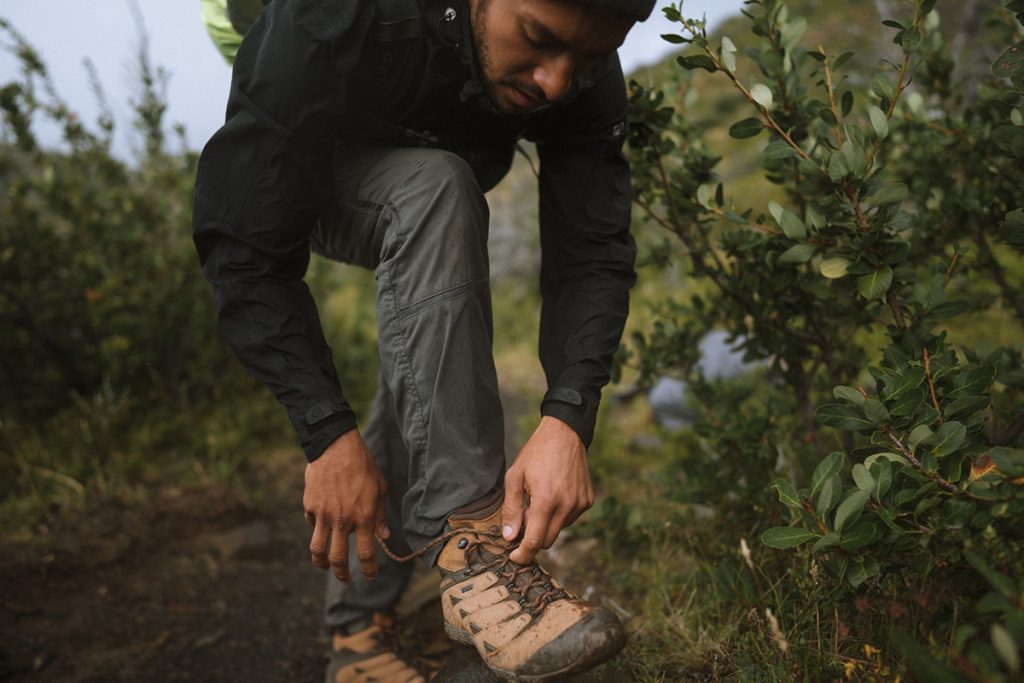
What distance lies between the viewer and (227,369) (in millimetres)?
4113

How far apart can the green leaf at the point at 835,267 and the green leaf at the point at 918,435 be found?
0.48 metres

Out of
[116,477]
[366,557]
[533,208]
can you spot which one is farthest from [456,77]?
[533,208]

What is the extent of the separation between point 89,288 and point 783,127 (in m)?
3.72

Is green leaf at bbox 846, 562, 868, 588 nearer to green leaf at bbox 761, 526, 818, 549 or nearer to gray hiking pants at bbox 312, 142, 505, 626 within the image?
green leaf at bbox 761, 526, 818, 549

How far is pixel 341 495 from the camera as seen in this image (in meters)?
1.56

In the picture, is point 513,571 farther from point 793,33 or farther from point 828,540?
point 793,33

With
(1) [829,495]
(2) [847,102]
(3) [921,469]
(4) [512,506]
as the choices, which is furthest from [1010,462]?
(2) [847,102]

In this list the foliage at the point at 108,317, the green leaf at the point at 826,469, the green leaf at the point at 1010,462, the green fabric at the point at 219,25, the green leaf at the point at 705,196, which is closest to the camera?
the green leaf at the point at 1010,462

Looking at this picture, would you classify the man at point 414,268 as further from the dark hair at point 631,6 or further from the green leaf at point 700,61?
the green leaf at point 700,61

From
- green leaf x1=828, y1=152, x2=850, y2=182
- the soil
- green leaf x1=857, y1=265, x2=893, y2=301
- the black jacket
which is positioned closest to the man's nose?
the black jacket

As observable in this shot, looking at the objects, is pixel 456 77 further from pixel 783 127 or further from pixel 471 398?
pixel 783 127

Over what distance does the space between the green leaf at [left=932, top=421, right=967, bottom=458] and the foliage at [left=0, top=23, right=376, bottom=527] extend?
3004mm

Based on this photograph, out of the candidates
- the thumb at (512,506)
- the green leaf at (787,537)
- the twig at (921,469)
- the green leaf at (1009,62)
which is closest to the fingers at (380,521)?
the thumb at (512,506)

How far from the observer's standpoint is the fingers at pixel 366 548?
64.2 inches
